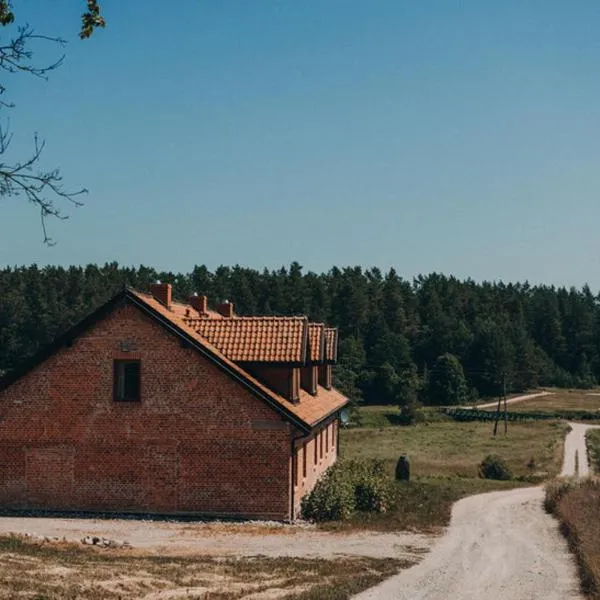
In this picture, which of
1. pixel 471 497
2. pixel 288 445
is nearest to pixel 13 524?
pixel 288 445

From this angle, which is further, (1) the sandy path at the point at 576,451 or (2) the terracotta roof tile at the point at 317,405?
(1) the sandy path at the point at 576,451

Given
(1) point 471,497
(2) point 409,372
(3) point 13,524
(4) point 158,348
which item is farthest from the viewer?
(2) point 409,372

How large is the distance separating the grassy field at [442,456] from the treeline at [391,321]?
44.8ft

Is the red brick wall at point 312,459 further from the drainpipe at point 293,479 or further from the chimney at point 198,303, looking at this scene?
the chimney at point 198,303

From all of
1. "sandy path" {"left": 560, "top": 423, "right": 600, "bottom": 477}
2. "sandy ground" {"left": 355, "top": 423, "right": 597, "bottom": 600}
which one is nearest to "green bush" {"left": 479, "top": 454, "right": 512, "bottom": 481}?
"sandy path" {"left": 560, "top": 423, "right": 600, "bottom": 477}

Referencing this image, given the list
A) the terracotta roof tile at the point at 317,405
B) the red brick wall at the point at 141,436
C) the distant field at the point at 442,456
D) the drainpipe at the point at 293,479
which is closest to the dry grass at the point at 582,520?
the distant field at the point at 442,456

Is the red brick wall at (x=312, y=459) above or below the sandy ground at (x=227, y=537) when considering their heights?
above

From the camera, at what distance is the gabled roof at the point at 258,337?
88.7ft

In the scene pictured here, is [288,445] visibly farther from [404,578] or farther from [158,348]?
[404,578]

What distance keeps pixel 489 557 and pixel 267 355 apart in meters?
9.65

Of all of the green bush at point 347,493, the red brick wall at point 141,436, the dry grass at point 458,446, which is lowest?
the dry grass at point 458,446

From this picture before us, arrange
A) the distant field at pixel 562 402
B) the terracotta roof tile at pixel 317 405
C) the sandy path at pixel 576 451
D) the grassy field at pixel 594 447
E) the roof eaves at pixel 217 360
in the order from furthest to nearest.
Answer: the distant field at pixel 562 402 → the grassy field at pixel 594 447 → the sandy path at pixel 576 451 → the terracotta roof tile at pixel 317 405 → the roof eaves at pixel 217 360

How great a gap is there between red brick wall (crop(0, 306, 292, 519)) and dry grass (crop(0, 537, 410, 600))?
221 inches

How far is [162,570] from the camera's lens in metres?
17.1
